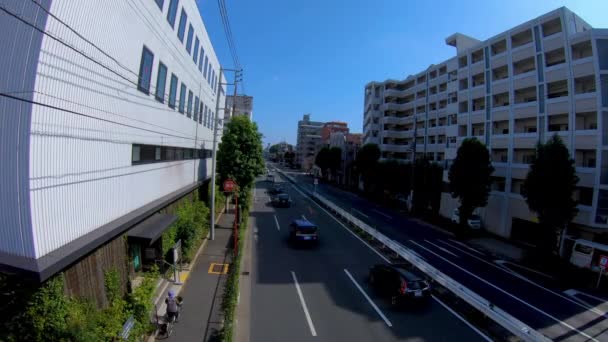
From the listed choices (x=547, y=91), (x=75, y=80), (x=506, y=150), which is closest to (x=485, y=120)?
(x=506, y=150)

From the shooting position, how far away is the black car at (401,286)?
13531mm

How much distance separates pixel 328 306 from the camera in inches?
527

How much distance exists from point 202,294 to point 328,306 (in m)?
5.20

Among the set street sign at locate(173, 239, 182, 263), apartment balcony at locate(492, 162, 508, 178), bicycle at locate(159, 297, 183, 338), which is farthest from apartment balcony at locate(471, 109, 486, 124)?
bicycle at locate(159, 297, 183, 338)

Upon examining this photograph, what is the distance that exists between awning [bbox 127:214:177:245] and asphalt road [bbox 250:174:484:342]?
180 inches

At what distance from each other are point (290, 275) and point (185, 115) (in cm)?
1213

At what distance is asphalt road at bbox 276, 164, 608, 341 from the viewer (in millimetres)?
13438

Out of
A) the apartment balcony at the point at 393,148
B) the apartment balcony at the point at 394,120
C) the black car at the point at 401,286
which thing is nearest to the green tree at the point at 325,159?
the apartment balcony at the point at 393,148

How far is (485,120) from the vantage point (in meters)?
35.3

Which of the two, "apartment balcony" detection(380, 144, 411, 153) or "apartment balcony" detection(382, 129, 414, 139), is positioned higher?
"apartment balcony" detection(382, 129, 414, 139)

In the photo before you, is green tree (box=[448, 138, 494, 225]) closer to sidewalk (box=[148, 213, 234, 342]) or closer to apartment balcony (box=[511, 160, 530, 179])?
apartment balcony (box=[511, 160, 530, 179])

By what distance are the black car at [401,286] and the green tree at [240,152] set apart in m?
15.0

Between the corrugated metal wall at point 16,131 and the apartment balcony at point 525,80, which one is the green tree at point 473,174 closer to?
the apartment balcony at point 525,80

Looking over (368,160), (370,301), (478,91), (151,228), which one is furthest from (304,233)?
(368,160)
